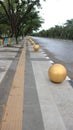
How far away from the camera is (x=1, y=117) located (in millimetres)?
6160

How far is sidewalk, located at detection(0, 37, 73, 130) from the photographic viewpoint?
5.86 metres

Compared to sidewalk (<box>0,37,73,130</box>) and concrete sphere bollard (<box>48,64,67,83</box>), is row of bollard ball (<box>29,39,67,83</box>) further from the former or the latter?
sidewalk (<box>0,37,73,130</box>)

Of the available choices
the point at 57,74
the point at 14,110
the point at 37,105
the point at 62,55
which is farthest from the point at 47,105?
the point at 62,55

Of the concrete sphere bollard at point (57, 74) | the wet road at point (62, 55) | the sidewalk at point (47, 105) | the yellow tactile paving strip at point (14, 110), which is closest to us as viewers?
the yellow tactile paving strip at point (14, 110)

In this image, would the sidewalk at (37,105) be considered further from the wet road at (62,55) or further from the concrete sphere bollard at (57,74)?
the wet road at (62,55)

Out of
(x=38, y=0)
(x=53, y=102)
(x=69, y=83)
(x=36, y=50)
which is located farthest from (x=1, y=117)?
(x=38, y=0)

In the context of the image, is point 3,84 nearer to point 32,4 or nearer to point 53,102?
point 53,102

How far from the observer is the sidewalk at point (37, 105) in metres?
5.86

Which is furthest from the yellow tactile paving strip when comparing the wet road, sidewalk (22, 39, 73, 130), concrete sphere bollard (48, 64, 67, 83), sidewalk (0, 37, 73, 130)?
the wet road

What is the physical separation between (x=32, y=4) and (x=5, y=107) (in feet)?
98.1

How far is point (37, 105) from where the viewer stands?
7.20 meters

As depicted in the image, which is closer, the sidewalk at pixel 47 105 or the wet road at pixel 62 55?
the sidewalk at pixel 47 105

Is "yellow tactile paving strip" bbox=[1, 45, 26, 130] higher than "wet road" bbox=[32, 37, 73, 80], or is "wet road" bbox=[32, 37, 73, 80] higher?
"yellow tactile paving strip" bbox=[1, 45, 26, 130]

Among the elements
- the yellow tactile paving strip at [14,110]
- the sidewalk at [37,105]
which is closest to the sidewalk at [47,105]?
the sidewalk at [37,105]
